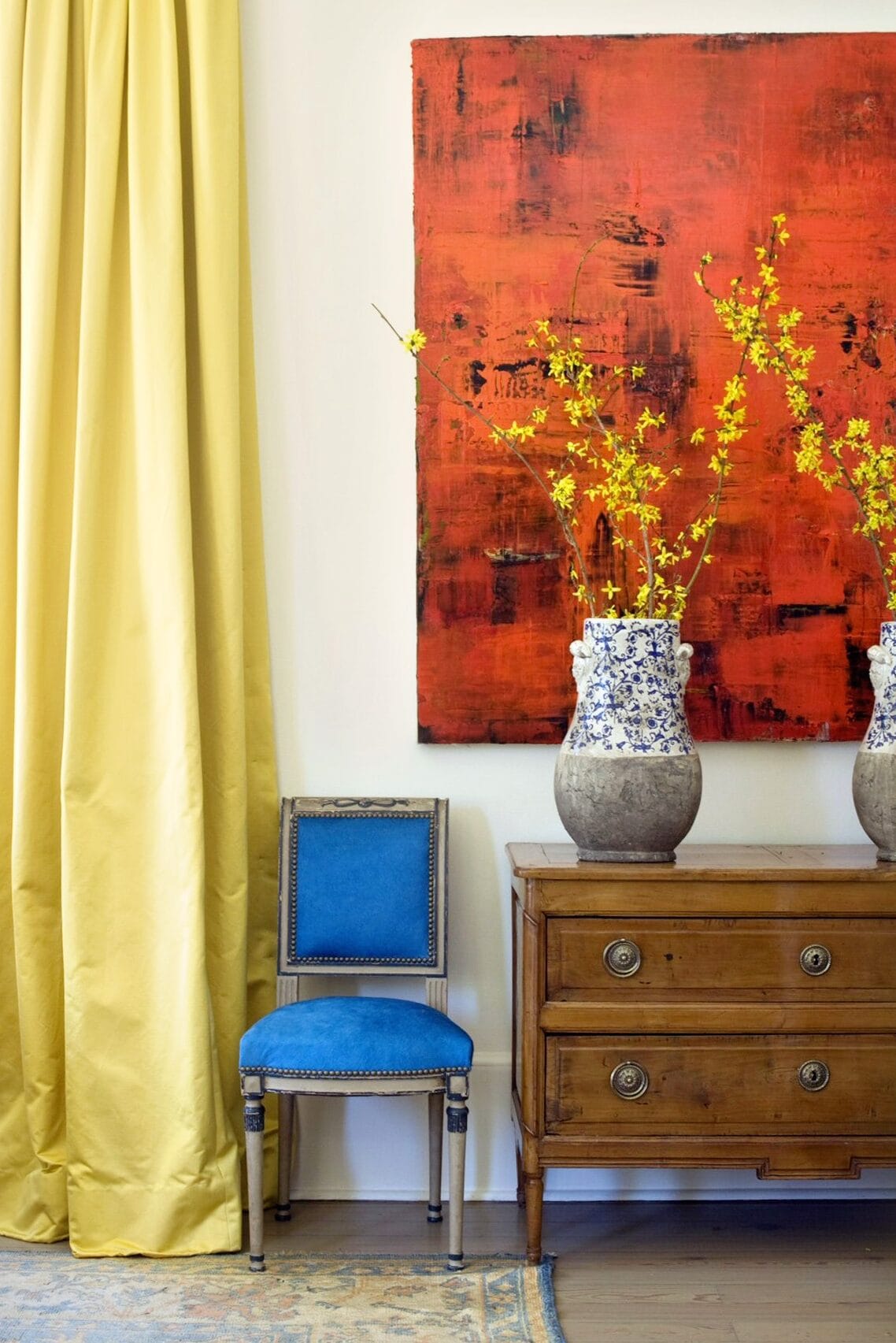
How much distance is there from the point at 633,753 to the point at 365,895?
693mm

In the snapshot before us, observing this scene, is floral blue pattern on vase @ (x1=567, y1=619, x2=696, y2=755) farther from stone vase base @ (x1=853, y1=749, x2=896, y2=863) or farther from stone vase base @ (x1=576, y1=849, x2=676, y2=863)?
stone vase base @ (x1=853, y1=749, x2=896, y2=863)

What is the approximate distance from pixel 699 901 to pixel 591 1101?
44 centimetres

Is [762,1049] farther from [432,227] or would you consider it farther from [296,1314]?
[432,227]

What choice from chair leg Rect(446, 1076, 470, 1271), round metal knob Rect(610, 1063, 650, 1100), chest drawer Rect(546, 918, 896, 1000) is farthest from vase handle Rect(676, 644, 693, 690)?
chair leg Rect(446, 1076, 470, 1271)

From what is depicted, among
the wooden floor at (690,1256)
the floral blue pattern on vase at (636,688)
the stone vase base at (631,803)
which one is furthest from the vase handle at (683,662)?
the wooden floor at (690,1256)

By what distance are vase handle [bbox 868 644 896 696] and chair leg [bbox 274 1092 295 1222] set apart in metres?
1.55

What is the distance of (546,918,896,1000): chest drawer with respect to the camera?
2.37 m

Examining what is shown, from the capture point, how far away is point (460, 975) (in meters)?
2.87

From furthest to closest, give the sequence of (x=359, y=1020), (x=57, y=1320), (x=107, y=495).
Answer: (x=107, y=495)
(x=359, y=1020)
(x=57, y=1320)

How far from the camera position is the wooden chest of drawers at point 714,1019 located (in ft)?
7.77

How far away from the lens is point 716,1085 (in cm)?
237

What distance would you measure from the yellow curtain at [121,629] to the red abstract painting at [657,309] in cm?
49

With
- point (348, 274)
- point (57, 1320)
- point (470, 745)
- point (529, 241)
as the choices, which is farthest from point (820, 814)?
point (57, 1320)

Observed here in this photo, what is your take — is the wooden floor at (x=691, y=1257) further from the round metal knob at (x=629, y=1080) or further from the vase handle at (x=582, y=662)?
the vase handle at (x=582, y=662)
